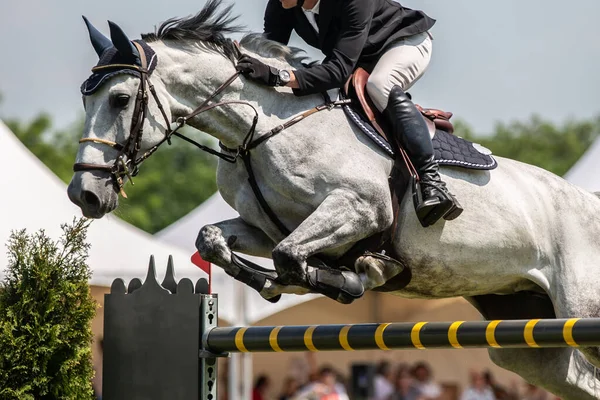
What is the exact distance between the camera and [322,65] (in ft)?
Result: 16.7

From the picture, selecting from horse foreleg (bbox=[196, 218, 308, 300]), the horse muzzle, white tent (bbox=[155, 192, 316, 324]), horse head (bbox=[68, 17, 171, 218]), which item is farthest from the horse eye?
white tent (bbox=[155, 192, 316, 324])

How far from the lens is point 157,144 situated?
4.89 metres

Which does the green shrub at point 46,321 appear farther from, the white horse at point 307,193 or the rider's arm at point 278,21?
the rider's arm at point 278,21

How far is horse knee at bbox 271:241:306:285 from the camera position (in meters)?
4.77

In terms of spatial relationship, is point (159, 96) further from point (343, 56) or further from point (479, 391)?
point (479, 391)

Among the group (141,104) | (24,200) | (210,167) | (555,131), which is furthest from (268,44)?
(555,131)

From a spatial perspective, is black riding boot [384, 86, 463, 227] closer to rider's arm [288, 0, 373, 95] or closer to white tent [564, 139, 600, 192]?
rider's arm [288, 0, 373, 95]

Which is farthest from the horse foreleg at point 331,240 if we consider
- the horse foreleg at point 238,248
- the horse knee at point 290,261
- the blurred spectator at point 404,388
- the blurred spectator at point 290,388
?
the blurred spectator at point 404,388

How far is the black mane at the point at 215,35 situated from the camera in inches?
203

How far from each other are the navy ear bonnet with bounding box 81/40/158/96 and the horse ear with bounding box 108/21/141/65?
0.05 feet

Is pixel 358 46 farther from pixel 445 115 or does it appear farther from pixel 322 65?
pixel 445 115

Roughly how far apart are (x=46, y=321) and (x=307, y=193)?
4.36 feet

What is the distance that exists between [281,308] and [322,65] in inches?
266

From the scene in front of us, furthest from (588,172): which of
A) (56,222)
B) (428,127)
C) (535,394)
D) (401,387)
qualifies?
(428,127)
